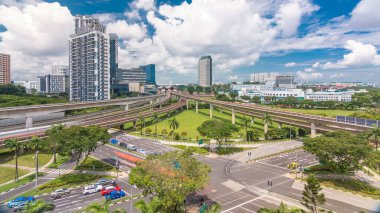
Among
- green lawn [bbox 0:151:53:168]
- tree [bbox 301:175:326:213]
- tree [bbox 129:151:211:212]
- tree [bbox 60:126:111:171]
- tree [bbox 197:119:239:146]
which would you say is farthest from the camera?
tree [bbox 197:119:239:146]

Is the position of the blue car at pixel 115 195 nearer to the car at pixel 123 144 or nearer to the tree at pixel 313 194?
the tree at pixel 313 194

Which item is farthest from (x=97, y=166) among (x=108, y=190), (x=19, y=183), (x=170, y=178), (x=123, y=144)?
(x=170, y=178)

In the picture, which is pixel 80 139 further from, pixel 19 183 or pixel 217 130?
pixel 217 130

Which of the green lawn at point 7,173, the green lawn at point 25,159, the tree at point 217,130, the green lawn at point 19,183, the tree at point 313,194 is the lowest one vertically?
the green lawn at point 19,183

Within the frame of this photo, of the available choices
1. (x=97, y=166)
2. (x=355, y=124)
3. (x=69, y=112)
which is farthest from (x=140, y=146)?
(x=69, y=112)

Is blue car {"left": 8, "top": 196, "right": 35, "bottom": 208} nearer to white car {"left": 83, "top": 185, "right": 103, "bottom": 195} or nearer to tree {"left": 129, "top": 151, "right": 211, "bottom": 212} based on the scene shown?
white car {"left": 83, "top": 185, "right": 103, "bottom": 195}

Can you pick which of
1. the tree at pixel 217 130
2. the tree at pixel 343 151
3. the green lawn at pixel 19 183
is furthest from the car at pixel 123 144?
the tree at pixel 343 151

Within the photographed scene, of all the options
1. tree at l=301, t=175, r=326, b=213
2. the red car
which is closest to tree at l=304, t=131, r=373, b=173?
tree at l=301, t=175, r=326, b=213

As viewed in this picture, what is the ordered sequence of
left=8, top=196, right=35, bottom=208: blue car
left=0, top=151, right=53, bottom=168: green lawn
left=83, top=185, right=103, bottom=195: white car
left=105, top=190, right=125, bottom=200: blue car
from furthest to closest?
1. left=0, top=151, right=53, bottom=168: green lawn
2. left=83, top=185, right=103, bottom=195: white car
3. left=105, top=190, right=125, bottom=200: blue car
4. left=8, top=196, right=35, bottom=208: blue car
